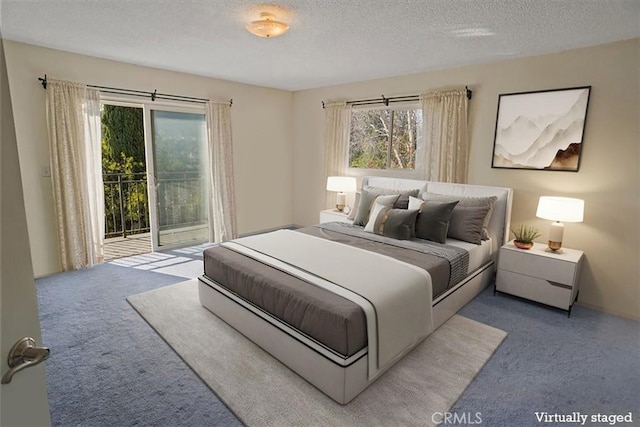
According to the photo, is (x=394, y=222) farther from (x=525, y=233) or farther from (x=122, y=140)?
(x=122, y=140)

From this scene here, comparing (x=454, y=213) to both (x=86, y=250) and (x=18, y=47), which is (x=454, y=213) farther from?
(x=18, y=47)

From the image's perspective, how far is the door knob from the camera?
767 millimetres

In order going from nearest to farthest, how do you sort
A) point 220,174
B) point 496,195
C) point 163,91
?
point 496,195, point 163,91, point 220,174

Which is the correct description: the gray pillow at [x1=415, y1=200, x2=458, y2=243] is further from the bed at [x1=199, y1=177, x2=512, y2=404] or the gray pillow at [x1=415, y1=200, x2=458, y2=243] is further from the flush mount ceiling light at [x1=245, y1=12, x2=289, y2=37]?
the flush mount ceiling light at [x1=245, y1=12, x2=289, y2=37]

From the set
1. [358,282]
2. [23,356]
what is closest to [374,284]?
[358,282]

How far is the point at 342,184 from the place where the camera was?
5.05m

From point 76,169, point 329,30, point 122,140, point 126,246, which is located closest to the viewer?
point 329,30

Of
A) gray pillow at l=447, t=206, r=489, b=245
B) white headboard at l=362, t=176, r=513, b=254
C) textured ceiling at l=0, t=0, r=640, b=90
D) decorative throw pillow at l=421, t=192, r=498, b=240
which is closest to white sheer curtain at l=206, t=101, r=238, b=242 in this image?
textured ceiling at l=0, t=0, r=640, b=90

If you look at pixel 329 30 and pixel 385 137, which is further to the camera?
pixel 385 137

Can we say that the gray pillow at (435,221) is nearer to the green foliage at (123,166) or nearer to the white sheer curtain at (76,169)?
the white sheer curtain at (76,169)

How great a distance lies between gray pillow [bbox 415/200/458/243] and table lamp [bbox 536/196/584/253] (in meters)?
0.79

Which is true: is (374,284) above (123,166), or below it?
below

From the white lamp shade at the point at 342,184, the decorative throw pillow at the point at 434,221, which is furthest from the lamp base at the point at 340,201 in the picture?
the decorative throw pillow at the point at 434,221

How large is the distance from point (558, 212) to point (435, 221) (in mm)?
1070
